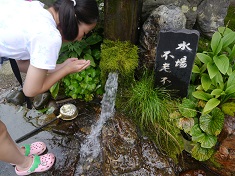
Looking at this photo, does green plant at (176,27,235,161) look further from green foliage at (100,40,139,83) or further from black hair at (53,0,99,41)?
black hair at (53,0,99,41)

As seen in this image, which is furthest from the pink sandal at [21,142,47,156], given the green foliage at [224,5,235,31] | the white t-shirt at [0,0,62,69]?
the green foliage at [224,5,235,31]

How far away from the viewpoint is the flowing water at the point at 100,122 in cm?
375

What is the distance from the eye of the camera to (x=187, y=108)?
354 centimetres

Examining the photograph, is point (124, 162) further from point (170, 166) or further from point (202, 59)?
point (202, 59)

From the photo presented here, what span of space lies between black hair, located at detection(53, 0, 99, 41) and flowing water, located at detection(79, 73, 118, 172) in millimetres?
1672

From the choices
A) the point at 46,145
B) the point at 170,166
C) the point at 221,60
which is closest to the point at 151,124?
the point at 170,166

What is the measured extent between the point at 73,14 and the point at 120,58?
1713 mm

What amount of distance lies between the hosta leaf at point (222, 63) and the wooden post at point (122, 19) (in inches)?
49.9

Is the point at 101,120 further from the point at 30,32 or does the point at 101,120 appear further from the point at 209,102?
the point at 30,32

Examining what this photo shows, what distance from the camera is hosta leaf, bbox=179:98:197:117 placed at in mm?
3488

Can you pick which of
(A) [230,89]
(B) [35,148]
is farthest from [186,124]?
(B) [35,148]

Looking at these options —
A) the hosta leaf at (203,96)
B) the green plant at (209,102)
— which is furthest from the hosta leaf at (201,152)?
the hosta leaf at (203,96)

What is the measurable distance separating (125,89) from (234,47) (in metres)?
1.75

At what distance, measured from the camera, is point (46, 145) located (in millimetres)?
3834
